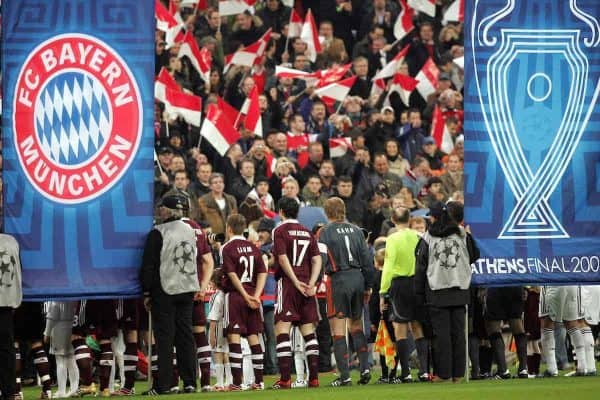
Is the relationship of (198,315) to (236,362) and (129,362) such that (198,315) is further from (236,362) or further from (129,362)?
(129,362)

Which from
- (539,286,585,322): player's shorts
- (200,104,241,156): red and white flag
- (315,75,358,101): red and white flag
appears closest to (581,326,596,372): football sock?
(539,286,585,322): player's shorts

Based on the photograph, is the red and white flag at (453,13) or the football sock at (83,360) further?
the red and white flag at (453,13)

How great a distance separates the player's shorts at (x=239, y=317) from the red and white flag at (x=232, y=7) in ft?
47.8

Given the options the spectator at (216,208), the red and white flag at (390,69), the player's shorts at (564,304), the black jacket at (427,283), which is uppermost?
the red and white flag at (390,69)

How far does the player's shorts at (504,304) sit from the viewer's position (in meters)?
23.6

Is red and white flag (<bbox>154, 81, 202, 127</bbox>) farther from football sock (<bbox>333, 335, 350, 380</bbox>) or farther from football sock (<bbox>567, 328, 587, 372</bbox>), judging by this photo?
→ football sock (<bbox>567, 328, 587, 372</bbox>)

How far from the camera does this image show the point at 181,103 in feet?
106

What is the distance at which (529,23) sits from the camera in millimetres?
22531

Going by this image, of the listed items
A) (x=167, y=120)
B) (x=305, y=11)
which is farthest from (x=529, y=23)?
(x=305, y=11)

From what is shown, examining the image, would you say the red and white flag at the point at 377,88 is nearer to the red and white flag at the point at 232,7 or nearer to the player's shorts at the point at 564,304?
the red and white flag at the point at 232,7

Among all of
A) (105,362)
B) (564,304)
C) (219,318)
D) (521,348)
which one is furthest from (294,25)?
(105,362)

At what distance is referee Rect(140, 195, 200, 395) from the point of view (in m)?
20.8

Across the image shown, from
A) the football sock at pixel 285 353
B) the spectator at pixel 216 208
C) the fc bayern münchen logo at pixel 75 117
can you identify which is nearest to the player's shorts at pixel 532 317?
the football sock at pixel 285 353

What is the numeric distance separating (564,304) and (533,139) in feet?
9.57
